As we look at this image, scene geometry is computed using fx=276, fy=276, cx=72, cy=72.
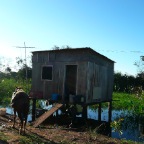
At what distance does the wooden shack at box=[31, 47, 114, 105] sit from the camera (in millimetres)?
18641

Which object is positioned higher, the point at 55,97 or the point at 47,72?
the point at 47,72

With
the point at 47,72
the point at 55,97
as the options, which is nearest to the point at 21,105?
the point at 55,97

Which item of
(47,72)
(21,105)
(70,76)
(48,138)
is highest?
(47,72)

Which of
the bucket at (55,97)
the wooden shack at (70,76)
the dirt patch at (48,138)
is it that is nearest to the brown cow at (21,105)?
the dirt patch at (48,138)

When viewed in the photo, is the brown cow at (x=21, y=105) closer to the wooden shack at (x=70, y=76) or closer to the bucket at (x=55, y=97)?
the wooden shack at (x=70, y=76)

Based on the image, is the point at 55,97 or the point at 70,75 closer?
the point at 55,97

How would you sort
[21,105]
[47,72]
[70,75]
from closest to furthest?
[21,105] < [47,72] < [70,75]

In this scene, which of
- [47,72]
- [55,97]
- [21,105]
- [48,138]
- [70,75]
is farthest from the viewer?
[70,75]

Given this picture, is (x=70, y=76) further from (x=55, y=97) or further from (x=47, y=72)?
(x=55, y=97)

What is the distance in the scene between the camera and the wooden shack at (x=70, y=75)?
1864 centimetres

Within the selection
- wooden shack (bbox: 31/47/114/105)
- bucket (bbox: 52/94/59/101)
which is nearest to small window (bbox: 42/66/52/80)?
wooden shack (bbox: 31/47/114/105)

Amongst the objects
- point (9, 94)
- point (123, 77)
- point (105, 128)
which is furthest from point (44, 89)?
point (123, 77)

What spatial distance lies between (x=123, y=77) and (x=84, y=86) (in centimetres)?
3353

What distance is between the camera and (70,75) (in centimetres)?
2250
